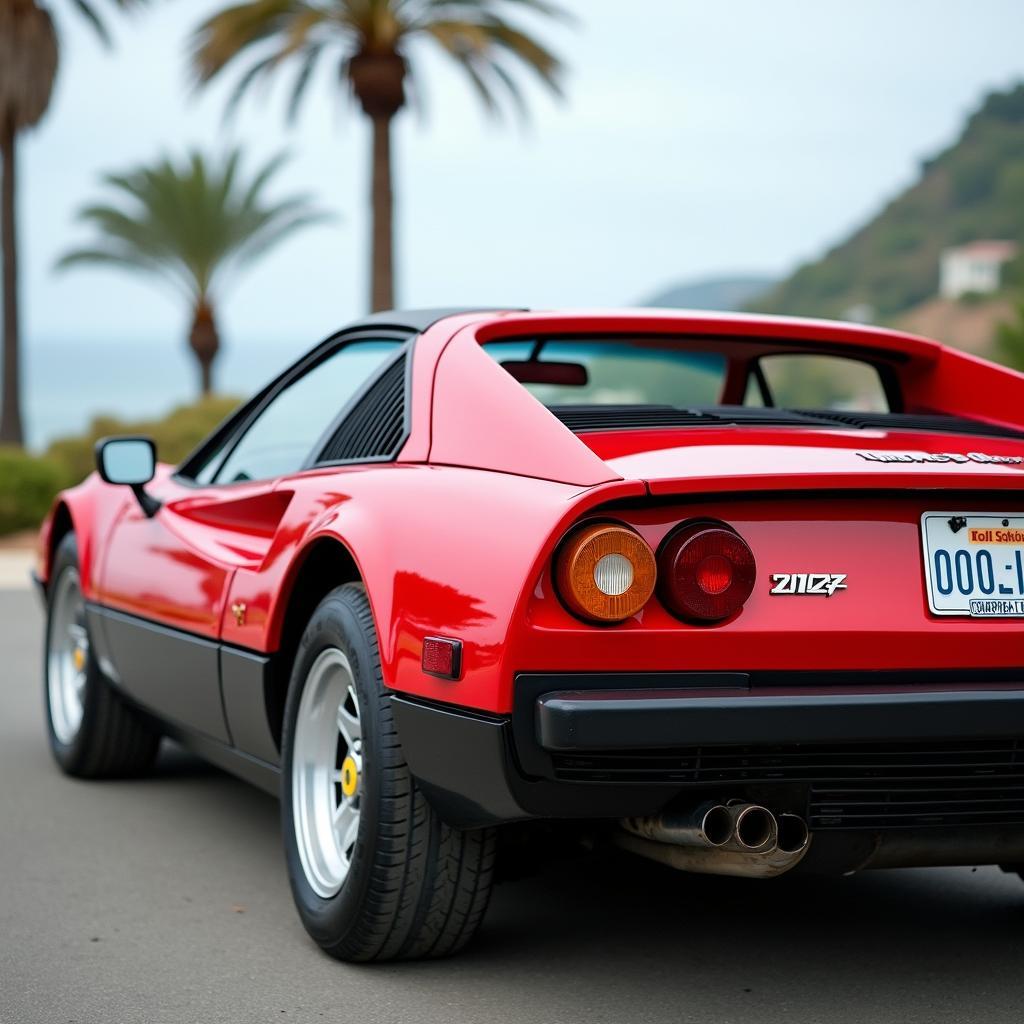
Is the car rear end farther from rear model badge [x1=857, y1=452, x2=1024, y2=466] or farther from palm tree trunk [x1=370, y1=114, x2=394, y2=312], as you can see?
palm tree trunk [x1=370, y1=114, x2=394, y2=312]

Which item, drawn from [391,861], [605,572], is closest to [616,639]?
[605,572]

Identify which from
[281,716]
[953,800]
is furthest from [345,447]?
[953,800]

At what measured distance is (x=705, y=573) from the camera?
3184 millimetres

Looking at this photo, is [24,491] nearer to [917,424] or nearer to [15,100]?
[15,100]

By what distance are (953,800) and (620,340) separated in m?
1.69

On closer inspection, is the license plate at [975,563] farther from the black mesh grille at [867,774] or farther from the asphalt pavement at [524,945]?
the asphalt pavement at [524,945]

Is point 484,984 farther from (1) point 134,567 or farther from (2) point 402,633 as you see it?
(1) point 134,567

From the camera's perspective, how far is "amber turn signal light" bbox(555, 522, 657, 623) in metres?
3.15

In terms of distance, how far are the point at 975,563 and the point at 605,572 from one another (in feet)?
2.49

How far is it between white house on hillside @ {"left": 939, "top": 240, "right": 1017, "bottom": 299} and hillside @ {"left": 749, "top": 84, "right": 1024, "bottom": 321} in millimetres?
1127

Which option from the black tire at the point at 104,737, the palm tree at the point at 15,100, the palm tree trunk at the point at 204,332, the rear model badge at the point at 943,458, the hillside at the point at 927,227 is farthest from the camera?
the hillside at the point at 927,227

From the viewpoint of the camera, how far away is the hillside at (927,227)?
157000 millimetres

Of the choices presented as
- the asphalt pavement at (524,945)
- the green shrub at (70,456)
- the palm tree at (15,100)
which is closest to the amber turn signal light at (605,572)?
the asphalt pavement at (524,945)

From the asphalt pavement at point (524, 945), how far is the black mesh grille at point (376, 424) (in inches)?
45.7
